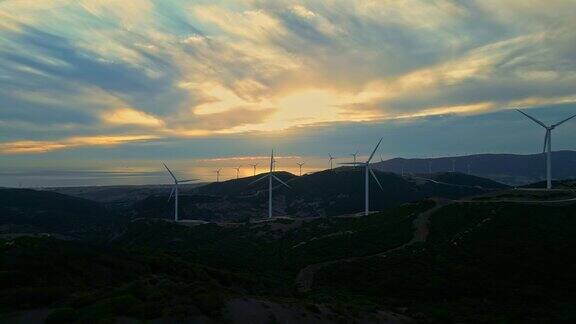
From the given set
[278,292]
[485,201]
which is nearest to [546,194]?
[485,201]

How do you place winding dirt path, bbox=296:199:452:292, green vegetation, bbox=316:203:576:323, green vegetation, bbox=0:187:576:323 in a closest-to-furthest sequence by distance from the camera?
1. green vegetation, bbox=0:187:576:323
2. green vegetation, bbox=316:203:576:323
3. winding dirt path, bbox=296:199:452:292

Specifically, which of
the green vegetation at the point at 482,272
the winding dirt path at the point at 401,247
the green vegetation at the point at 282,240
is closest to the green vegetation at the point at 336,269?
the green vegetation at the point at 482,272

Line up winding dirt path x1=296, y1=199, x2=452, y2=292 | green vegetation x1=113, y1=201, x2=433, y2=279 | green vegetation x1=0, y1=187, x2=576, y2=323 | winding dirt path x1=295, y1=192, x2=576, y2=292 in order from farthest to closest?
1. green vegetation x1=113, y1=201, x2=433, y2=279
2. winding dirt path x1=295, y1=192, x2=576, y2=292
3. winding dirt path x1=296, y1=199, x2=452, y2=292
4. green vegetation x1=0, y1=187, x2=576, y2=323

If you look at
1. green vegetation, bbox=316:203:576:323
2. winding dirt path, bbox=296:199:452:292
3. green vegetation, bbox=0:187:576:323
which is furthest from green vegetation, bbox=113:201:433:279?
green vegetation, bbox=316:203:576:323

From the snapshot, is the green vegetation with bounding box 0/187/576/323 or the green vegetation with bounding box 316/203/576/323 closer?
the green vegetation with bounding box 0/187/576/323

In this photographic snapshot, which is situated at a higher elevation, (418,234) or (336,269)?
(418,234)

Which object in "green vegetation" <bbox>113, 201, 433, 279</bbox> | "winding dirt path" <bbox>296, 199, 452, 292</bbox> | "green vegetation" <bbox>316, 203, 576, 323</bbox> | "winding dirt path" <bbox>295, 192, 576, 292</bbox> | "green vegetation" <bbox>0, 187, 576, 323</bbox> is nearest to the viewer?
"green vegetation" <bbox>0, 187, 576, 323</bbox>

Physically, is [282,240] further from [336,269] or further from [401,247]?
[336,269]

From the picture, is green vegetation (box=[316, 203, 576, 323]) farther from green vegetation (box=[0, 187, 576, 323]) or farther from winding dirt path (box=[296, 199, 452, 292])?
winding dirt path (box=[296, 199, 452, 292])

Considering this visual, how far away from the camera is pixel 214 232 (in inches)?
4247

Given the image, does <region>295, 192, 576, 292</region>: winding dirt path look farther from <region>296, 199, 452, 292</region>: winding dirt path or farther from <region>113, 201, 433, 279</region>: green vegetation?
<region>113, 201, 433, 279</region>: green vegetation

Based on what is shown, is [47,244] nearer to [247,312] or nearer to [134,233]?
[247,312]

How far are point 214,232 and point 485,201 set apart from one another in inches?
2412

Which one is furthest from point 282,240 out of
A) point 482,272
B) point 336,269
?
point 482,272
